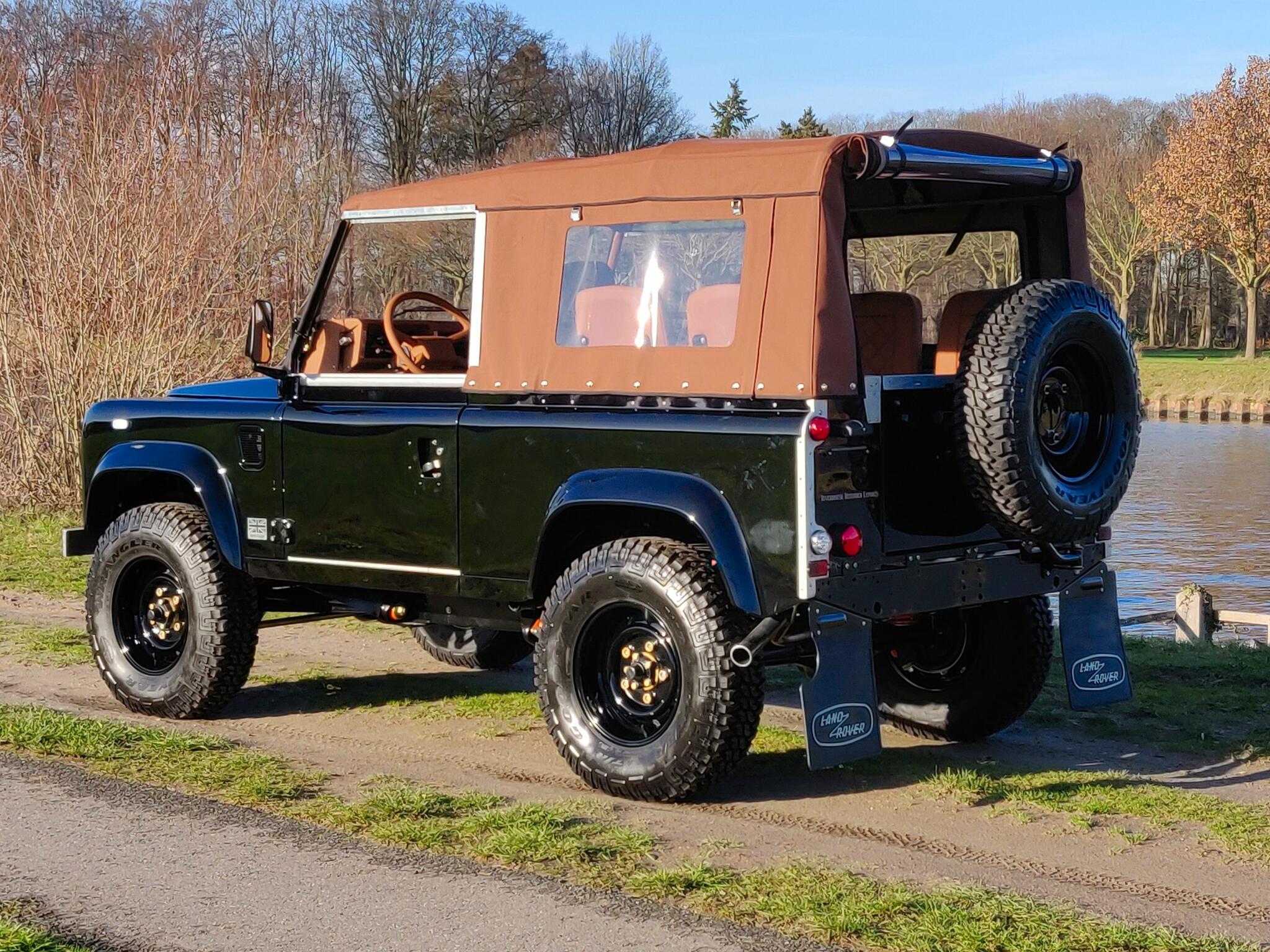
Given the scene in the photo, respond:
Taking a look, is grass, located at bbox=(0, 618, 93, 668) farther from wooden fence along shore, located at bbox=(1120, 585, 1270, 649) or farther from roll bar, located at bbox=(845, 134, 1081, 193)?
wooden fence along shore, located at bbox=(1120, 585, 1270, 649)

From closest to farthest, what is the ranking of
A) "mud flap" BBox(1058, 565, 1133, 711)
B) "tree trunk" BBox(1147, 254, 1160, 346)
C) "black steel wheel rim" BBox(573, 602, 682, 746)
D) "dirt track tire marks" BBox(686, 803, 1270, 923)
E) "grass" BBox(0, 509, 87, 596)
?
"dirt track tire marks" BBox(686, 803, 1270, 923) < "black steel wheel rim" BBox(573, 602, 682, 746) < "mud flap" BBox(1058, 565, 1133, 711) < "grass" BBox(0, 509, 87, 596) < "tree trunk" BBox(1147, 254, 1160, 346)

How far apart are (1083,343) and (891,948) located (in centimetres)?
258

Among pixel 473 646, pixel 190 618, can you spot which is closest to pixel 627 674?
pixel 190 618

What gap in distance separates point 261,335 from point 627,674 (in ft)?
7.84

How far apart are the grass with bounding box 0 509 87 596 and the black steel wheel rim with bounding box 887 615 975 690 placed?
20.5ft

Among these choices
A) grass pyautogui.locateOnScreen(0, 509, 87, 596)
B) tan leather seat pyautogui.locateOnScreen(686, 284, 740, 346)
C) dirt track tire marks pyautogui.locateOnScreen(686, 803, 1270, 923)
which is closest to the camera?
dirt track tire marks pyautogui.locateOnScreen(686, 803, 1270, 923)

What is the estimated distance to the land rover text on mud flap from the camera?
215 inches

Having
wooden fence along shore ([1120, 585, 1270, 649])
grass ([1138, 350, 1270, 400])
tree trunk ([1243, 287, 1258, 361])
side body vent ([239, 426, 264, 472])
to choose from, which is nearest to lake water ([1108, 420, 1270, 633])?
wooden fence along shore ([1120, 585, 1270, 649])

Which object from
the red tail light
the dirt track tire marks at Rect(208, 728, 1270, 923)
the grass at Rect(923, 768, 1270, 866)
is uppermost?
the red tail light

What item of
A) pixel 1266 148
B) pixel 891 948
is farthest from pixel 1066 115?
pixel 891 948

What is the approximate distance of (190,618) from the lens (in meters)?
7.10

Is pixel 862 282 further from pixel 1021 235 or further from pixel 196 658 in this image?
pixel 196 658

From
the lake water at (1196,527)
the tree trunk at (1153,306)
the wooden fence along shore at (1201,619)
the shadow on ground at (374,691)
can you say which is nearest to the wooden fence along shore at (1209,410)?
the lake water at (1196,527)

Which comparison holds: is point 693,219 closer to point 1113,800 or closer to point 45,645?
point 1113,800
